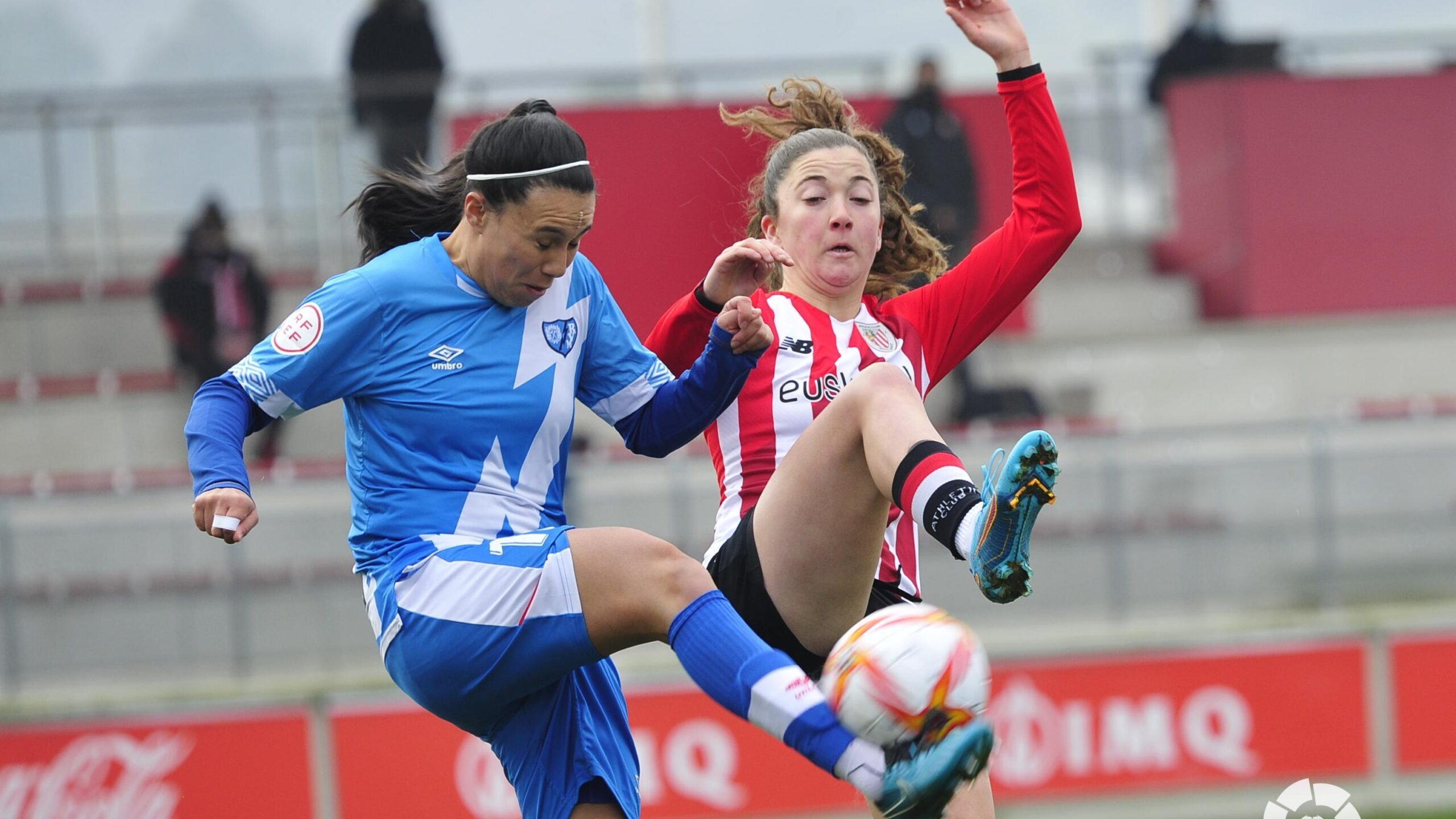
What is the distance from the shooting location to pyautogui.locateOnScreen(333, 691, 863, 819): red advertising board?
7531mm

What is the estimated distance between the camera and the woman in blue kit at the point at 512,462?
330 centimetres

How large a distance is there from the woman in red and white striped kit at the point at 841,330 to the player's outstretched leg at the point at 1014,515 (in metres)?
0.21

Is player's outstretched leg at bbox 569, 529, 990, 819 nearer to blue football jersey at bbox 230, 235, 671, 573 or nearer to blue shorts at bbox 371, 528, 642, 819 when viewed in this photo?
blue shorts at bbox 371, 528, 642, 819

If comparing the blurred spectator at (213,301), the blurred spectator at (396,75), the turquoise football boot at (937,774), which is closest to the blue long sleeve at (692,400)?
the turquoise football boot at (937,774)

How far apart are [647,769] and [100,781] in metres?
2.49

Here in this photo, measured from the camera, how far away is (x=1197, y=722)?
792 centimetres

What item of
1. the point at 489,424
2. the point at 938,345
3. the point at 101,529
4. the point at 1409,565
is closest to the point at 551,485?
the point at 489,424

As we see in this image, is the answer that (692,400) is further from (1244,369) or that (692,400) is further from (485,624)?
(1244,369)

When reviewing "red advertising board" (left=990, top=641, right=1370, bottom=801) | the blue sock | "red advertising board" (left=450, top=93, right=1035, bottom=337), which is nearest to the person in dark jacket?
"red advertising board" (left=450, top=93, right=1035, bottom=337)

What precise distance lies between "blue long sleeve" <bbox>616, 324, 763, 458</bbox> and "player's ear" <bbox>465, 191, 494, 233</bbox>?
23.4 inches

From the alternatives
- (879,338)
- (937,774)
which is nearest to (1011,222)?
(879,338)

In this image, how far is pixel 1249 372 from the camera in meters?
11.8

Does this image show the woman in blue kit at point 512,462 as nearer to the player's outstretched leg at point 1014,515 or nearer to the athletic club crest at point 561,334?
the athletic club crest at point 561,334

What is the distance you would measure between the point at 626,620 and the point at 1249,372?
9.30 m
